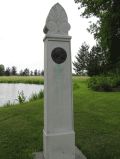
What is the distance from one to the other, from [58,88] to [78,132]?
262cm

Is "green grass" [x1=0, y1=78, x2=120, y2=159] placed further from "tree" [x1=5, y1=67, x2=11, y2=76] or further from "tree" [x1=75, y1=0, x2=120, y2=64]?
"tree" [x1=5, y1=67, x2=11, y2=76]

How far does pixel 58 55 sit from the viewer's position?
4.21 metres

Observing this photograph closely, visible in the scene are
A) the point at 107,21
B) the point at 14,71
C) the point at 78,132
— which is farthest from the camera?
the point at 14,71

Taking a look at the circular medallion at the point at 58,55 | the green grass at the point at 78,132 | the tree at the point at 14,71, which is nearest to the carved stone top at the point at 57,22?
the circular medallion at the point at 58,55

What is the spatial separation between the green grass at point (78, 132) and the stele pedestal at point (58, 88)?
26.9 inches

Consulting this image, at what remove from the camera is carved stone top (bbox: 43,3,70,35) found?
4.23 meters

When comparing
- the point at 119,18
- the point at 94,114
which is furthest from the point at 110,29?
the point at 94,114

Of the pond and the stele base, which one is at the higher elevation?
the pond

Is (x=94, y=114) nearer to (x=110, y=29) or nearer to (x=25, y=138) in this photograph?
(x=25, y=138)

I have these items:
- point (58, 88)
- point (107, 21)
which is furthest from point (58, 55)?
point (107, 21)

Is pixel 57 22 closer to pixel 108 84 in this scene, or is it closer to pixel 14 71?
pixel 108 84

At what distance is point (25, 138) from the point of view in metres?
5.96

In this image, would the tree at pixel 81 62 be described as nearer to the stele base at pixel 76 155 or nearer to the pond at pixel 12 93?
the pond at pixel 12 93

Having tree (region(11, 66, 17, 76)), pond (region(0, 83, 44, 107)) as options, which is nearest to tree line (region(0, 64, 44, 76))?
tree (region(11, 66, 17, 76))
